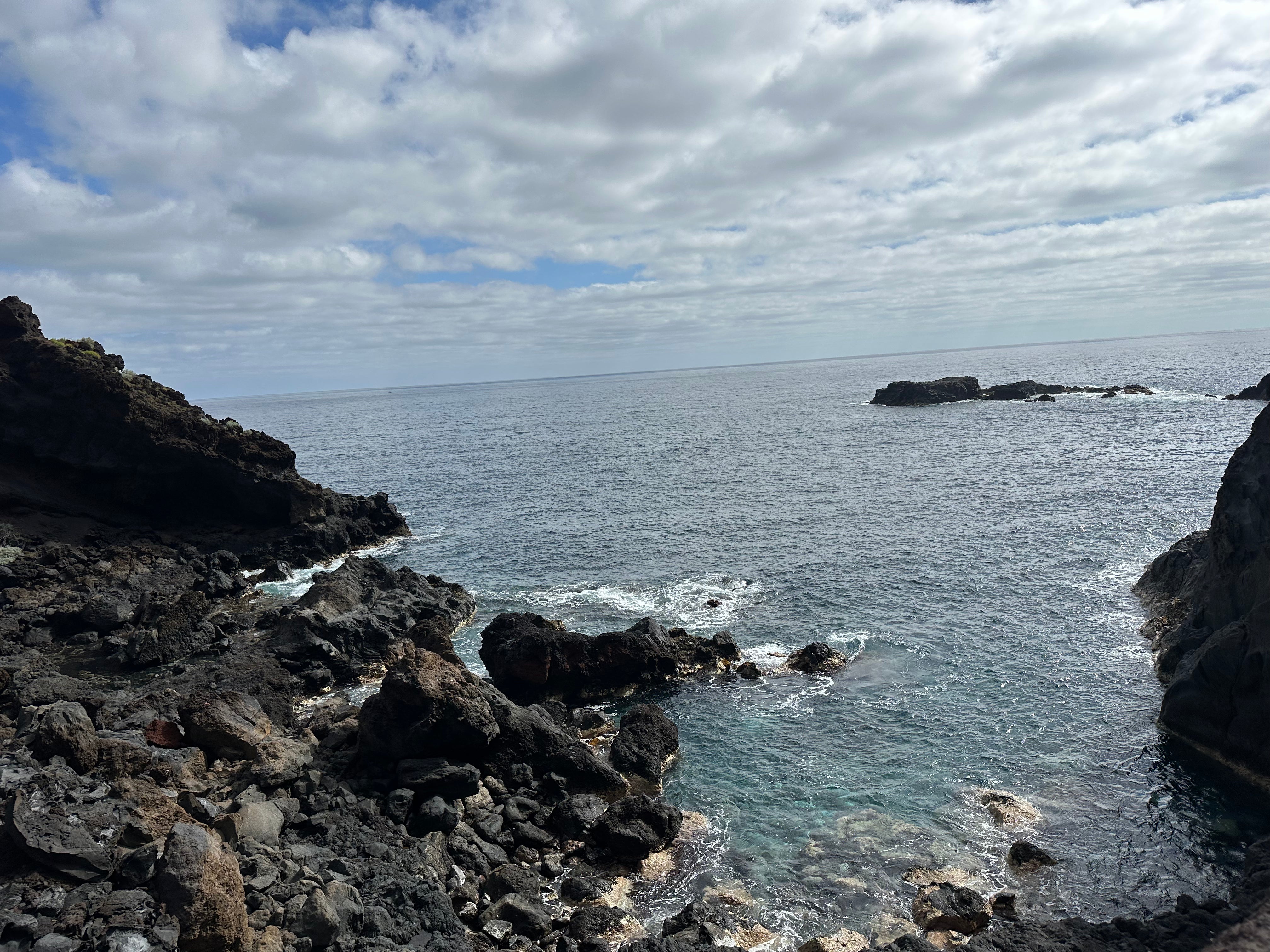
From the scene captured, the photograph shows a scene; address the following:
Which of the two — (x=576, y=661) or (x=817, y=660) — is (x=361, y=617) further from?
(x=817, y=660)

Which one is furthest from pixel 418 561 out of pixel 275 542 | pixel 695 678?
pixel 695 678

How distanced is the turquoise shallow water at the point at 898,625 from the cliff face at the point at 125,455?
38.4ft

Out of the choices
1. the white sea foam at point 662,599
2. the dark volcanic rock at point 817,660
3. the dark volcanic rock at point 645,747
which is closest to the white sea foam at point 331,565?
the white sea foam at point 662,599

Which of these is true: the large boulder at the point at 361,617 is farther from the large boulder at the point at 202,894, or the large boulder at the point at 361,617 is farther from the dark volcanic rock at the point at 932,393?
the dark volcanic rock at the point at 932,393

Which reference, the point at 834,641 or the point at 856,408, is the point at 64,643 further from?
the point at 856,408

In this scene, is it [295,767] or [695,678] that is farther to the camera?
[695,678]

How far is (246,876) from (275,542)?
45.1m

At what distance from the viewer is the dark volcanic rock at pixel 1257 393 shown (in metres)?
112

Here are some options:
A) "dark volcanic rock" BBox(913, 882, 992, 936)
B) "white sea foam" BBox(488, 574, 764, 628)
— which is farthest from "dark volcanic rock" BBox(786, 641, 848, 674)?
"dark volcanic rock" BBox(913, 882, 992, 936)

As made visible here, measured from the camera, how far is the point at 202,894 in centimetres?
1445

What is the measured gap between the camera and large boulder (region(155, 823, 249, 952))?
14.2 metres

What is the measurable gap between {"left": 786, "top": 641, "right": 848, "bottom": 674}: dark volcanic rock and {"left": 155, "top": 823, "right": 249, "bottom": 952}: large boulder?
974 inches

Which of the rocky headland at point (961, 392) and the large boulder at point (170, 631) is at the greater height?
the rocky headland at point (961, 392)

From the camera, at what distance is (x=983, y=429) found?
355 ft
